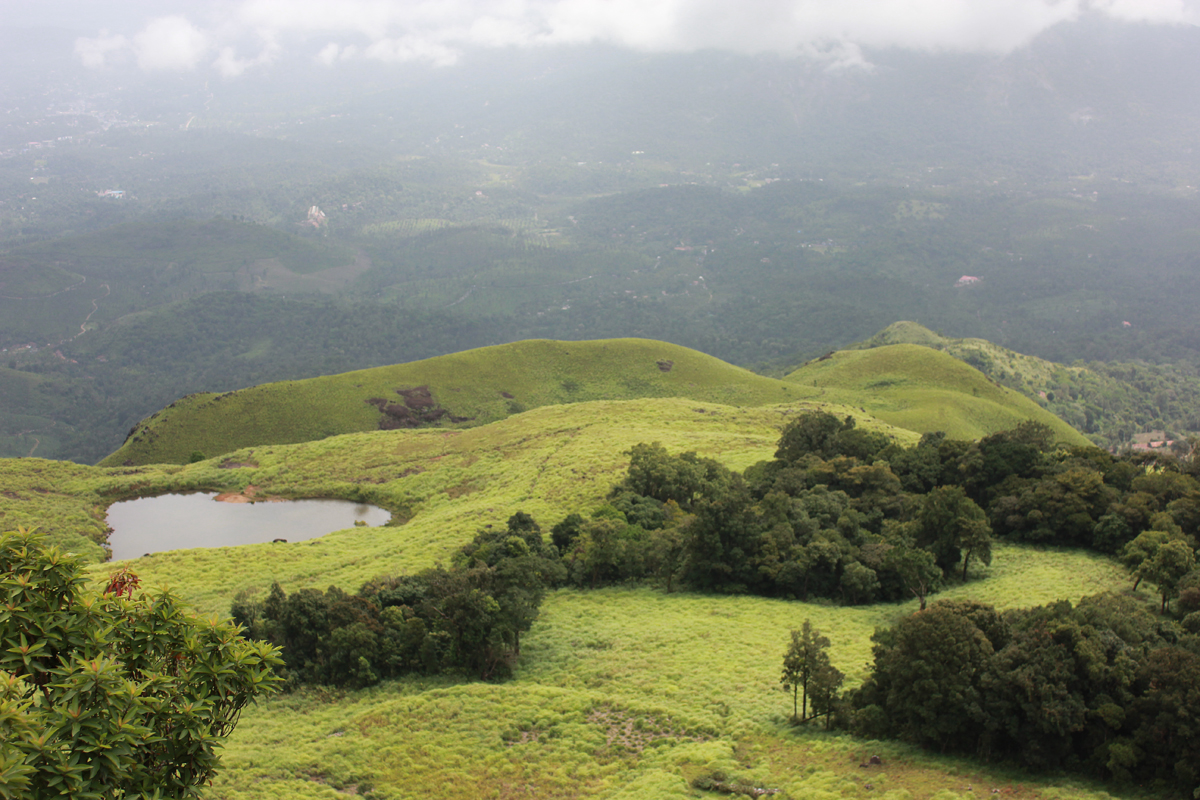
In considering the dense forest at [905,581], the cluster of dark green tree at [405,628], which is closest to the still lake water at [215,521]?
the dense forest at [905,581]

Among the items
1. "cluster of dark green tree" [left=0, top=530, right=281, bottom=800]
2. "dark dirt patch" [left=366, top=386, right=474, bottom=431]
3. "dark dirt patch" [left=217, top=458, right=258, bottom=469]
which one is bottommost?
"dark dirt patch" [left=217, top=458, right=258, bottom=469]

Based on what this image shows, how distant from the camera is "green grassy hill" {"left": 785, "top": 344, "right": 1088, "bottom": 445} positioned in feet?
400

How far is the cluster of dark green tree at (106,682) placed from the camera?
35.2 ft

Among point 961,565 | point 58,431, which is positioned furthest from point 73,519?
point 58,431

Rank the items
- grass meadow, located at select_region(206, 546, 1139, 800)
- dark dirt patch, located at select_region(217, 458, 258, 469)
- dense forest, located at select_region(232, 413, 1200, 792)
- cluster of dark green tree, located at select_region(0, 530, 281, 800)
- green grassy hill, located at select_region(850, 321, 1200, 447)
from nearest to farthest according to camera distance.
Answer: cluster of dark green tree, located at select_region(0, 530, 281, 800)
dense forest, located at select_region(232, 413, 1200, 792)
grass meadow, located at select_region(206, 546, 1139, 800)
dark dirt patch, located at select_region(217, 458, 258, 469)
green grassy hill, located at select_region(850, 321, 1200, 447)

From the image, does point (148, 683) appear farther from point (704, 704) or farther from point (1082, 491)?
point (1082, 491)

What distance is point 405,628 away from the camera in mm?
39406

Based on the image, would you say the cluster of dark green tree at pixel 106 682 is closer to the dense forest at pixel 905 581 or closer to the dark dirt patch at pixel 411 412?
the dense forest at pixel 905 581

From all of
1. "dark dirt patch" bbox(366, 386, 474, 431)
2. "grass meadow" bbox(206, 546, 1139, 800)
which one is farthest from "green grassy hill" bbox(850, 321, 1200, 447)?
"grass meadow" bbox(206, 546, 1139, 800)

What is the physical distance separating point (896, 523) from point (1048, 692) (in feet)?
91.6

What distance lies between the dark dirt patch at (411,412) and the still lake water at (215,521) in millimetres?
44146

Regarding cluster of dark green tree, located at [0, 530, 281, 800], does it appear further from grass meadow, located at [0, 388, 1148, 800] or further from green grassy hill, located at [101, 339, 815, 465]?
green grassy hill, located at [101, 339, 815, 465]

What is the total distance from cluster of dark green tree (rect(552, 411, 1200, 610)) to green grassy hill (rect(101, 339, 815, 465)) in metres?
65.8

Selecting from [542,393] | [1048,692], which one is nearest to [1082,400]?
[542,393]
